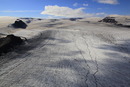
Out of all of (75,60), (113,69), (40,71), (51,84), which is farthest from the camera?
(75,60)

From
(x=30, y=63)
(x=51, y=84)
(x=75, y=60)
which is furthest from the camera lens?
(x=75, y=60)

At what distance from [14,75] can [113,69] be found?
11.7 ft

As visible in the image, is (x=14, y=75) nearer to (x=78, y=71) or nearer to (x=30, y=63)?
(x=30, y=63)

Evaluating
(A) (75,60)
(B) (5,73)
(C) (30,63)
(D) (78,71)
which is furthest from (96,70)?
(B) (5,73)

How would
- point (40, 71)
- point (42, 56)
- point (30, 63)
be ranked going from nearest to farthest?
point (40, 71), point (30, 63), point (42, 56)

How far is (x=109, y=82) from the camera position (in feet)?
15.5

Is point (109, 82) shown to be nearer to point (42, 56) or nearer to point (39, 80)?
point (39, 80)

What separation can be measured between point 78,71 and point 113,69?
1389 mm

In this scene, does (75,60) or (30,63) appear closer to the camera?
(30,63)

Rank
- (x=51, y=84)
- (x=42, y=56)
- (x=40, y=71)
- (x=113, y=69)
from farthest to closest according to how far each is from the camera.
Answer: (x=42, y=56) → (x=113, y=69) → (x=40, y=71) → (x=51, y=84)

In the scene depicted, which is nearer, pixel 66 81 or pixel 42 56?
pixel 66 81

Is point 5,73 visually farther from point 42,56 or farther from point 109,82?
point 109,82

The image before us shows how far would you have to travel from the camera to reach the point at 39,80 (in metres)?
4.68

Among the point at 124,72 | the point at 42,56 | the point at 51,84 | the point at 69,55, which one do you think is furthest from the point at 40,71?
the point at 124,72
